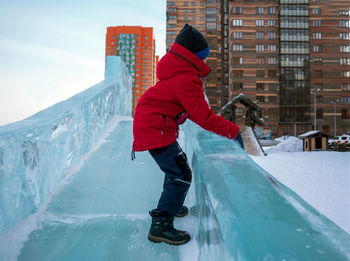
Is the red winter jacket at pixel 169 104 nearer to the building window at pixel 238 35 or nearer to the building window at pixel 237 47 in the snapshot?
the building window at pixel 237 47

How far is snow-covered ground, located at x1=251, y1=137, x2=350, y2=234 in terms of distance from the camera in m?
5.98

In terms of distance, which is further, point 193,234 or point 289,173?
point 289,173

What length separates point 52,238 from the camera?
1.81m

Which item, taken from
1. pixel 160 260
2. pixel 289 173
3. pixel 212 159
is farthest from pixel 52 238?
pixel 289 173

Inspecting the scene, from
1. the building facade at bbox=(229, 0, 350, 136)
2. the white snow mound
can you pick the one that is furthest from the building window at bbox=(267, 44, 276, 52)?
the white snow mound

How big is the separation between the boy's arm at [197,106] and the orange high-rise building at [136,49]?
99.0 m

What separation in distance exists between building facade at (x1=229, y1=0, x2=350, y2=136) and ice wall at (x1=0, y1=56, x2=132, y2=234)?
45.8 m

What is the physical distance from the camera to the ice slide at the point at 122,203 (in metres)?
0.68

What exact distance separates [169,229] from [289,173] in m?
8.90

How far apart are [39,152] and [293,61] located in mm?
53477

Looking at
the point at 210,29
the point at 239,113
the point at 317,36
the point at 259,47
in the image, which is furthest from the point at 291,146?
the point at 210,29

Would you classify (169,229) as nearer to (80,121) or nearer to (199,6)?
(80,121)

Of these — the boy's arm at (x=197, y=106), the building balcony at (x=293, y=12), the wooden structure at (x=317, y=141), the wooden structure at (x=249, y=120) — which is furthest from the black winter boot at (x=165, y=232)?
the building balcony at (x=293, y=12)

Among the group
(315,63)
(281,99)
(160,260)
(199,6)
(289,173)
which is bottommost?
(289,173)
